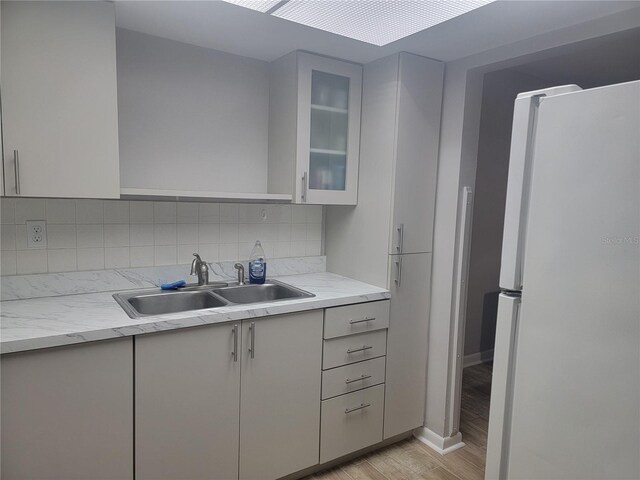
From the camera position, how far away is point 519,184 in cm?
115

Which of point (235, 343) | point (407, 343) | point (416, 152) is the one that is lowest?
point (407, 343)

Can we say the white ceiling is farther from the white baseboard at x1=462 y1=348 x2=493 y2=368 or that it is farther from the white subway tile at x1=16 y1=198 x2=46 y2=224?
the white baseboard at x1=462 y1=348 x2=493 y2=368

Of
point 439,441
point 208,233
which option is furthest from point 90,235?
point 439,441

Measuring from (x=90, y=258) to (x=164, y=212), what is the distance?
1.36 feet

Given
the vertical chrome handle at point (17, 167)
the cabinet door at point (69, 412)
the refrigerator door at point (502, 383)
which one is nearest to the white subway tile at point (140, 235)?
the vertical chrome handle at point (17, 167)

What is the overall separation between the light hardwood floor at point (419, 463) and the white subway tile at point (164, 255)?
52.5 inches

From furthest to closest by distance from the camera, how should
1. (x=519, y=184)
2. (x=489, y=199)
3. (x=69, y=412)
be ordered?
(x=489, y=199), (x=69, y=412), (x=519, y=184)

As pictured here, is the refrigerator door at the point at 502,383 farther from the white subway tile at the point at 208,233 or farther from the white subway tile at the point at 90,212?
the white subway tile at the point at 90,212

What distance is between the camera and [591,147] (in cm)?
98

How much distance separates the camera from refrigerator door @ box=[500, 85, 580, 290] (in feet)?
3.72

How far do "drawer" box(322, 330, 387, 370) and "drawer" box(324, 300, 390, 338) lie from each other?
36 millimetres

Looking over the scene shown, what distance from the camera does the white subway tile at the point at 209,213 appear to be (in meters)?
2.33

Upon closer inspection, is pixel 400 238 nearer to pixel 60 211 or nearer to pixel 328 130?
pixel 328 130

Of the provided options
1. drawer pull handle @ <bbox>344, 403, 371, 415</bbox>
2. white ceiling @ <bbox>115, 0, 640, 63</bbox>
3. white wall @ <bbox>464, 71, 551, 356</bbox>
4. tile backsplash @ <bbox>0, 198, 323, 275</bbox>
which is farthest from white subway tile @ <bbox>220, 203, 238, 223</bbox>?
white wall @ <bbox>464, 71, 551, 356</bbox>
